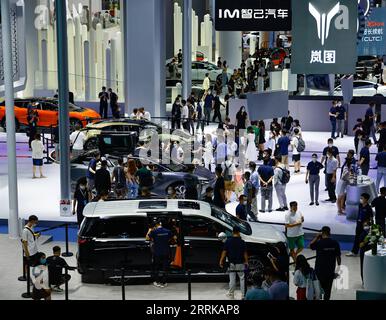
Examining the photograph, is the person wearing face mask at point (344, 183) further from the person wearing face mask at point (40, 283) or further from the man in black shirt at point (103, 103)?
the man in black shirt at point (103, 103)

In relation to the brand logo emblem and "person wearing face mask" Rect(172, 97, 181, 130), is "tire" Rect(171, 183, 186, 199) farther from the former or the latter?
"person wearing face mask" Rect(172, 97, 181, 130)

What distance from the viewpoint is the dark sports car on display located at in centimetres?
2072

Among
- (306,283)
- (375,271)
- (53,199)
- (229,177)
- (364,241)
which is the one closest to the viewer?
(306,283)

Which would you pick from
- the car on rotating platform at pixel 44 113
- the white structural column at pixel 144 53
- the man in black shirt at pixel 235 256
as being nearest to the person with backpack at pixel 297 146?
the car on rotating platform at pixel 44 113

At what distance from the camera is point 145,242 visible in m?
15.4

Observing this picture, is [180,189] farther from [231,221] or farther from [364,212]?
[364,212]

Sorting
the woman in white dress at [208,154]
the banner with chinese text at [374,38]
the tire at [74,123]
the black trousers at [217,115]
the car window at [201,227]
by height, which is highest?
the banner with chinese text at [374,38]

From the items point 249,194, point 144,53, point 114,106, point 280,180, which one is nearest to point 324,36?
point 280,180

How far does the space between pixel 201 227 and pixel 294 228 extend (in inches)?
75.3

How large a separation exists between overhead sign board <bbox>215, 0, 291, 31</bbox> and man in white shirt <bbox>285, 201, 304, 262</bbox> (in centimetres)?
512

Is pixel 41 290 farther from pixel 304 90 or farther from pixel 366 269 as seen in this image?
pixel 304 90

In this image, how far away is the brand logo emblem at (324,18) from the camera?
62.5 ft

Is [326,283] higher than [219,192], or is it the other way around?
[219,192]

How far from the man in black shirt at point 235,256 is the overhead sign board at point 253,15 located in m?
6.75
